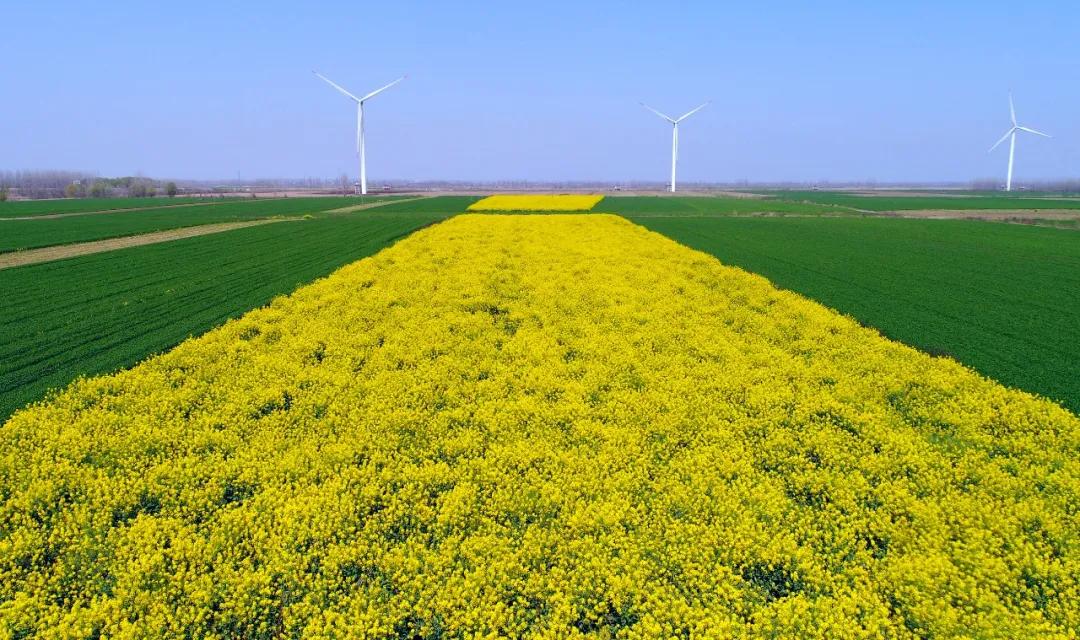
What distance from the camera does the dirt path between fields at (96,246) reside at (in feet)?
105

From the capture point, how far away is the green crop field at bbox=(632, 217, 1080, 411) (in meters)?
15.8

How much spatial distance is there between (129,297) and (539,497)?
67.8ft

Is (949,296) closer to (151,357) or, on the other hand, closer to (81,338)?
(151,357)

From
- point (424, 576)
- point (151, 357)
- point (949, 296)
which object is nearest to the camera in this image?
point (424, 576)

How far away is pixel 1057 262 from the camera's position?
3266cm

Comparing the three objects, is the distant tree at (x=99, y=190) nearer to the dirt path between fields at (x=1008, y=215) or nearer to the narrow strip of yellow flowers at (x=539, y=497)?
the narrow strip of yellow flowers at (x=539, y=497)

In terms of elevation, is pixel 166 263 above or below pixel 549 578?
above

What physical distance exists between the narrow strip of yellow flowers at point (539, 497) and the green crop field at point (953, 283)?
2651 mm

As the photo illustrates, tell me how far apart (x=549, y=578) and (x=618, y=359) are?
8.47 m

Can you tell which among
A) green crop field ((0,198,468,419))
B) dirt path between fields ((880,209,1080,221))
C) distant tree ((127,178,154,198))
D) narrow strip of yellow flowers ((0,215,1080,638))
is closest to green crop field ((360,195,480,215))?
green crop field ((0,198,468,419))

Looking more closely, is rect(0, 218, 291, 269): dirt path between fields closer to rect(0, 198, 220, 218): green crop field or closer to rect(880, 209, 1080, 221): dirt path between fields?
rect(0, 198, 220, 218): green crop field

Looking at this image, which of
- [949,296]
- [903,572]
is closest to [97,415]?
[903,572]

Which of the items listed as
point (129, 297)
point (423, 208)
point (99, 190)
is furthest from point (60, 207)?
point (129, 297)

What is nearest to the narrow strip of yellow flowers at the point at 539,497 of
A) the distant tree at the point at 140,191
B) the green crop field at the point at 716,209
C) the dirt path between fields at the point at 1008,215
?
the green crop field at the point at 716,209
